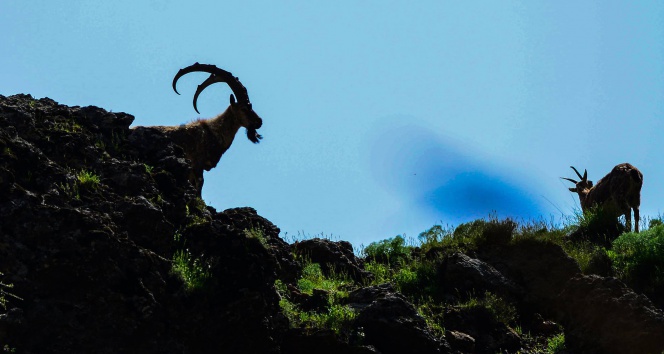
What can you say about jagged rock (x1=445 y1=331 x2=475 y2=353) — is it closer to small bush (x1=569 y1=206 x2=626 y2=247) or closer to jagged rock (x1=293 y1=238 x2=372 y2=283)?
jagged rock (x1=293 y1=238 x2=372 y2=283)

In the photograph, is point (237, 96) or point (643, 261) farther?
point (237, 96)

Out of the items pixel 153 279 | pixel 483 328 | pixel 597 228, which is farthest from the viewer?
pixel 597 228

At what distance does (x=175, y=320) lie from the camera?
8.53 metres

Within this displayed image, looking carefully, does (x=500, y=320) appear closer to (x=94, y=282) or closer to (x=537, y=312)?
(x=537, y=312)

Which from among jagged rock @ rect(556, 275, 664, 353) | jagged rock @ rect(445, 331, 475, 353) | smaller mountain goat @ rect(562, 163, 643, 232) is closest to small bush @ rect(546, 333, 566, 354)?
jagged rock @ rect(556, 275, 664, 353)

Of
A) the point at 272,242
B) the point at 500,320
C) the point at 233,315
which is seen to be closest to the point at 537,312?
the point at 500,320

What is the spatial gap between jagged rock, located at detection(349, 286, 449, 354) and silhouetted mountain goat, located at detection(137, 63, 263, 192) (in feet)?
18.2

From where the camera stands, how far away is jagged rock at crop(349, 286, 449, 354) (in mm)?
9852

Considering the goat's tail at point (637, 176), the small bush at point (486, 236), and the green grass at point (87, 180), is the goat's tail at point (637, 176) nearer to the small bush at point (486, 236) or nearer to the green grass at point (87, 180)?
the small bush at point (486, 236)

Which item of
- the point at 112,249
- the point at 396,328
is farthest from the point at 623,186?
the point at 112,249

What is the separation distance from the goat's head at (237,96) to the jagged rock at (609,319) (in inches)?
369

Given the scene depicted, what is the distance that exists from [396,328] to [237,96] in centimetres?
1016

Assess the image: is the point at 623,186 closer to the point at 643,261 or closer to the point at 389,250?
the point at 643,261

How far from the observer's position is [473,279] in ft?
41.6
